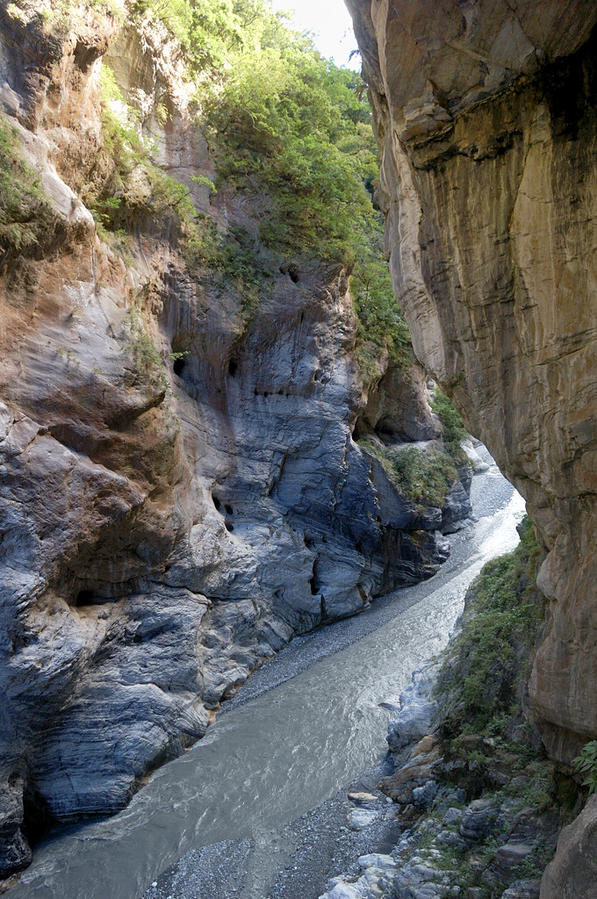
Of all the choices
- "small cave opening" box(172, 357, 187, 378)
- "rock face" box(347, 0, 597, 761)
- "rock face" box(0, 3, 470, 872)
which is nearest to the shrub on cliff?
"rock face" box(0, 3, 470, 872)

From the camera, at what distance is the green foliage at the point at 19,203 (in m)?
9.73

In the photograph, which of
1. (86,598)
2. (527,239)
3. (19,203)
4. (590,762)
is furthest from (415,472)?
(590,762)

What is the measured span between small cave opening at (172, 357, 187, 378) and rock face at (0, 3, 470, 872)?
0.19 ft

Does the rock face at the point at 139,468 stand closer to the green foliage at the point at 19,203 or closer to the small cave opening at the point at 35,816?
the small cave opening at the point at 35,816

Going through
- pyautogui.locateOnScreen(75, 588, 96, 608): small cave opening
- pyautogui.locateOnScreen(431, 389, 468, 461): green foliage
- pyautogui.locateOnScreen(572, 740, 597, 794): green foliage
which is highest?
pyautogui.locateOnScreen(431, 389, 468, 461): green foliage

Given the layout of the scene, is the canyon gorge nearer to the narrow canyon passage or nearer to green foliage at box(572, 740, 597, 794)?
green foliage at box(572, 740, 597, 794)

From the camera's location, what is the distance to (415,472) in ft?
64.3

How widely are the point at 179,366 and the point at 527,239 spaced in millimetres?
10939

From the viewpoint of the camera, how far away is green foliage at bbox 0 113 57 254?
383 inches

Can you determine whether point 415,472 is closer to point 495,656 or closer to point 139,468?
point 139,468

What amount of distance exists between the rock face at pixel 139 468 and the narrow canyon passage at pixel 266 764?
544 mm

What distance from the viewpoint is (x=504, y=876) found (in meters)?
6.05

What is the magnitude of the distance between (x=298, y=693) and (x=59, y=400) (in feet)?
26.2

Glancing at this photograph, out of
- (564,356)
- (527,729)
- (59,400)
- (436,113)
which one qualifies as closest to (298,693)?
(527,729)
